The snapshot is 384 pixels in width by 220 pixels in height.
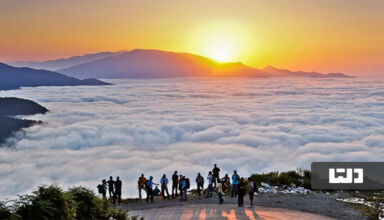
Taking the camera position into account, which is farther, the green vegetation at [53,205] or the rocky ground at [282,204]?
the rocky ground at [282,204]

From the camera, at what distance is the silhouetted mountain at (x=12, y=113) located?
145 m

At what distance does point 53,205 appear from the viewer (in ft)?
32.7

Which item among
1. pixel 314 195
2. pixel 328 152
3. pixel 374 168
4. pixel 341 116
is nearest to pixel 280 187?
pixel 314 195

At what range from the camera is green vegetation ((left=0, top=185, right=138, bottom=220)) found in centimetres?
949

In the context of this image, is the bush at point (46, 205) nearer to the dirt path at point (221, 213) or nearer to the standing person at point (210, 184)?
the dirt path at point (221, 213)

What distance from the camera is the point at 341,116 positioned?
175 m

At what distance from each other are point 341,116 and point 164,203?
526 feet

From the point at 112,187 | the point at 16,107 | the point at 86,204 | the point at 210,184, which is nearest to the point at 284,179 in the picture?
the point at 210,184

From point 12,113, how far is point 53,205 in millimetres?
155892

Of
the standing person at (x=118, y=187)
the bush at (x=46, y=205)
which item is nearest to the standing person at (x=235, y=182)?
the standing person at (x=118, y=187)

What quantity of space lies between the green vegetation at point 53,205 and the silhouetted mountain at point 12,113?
138 meters

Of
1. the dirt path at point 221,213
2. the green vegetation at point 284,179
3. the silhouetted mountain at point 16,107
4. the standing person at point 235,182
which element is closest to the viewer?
the dirt path at point 221,213

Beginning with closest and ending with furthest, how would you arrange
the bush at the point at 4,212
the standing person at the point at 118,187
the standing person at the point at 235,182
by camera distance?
the bush at the point at 4,212 → the standing person at the point at 235,182 → the standing person at the point at 118,187

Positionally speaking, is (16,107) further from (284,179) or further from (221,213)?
(221,213)
